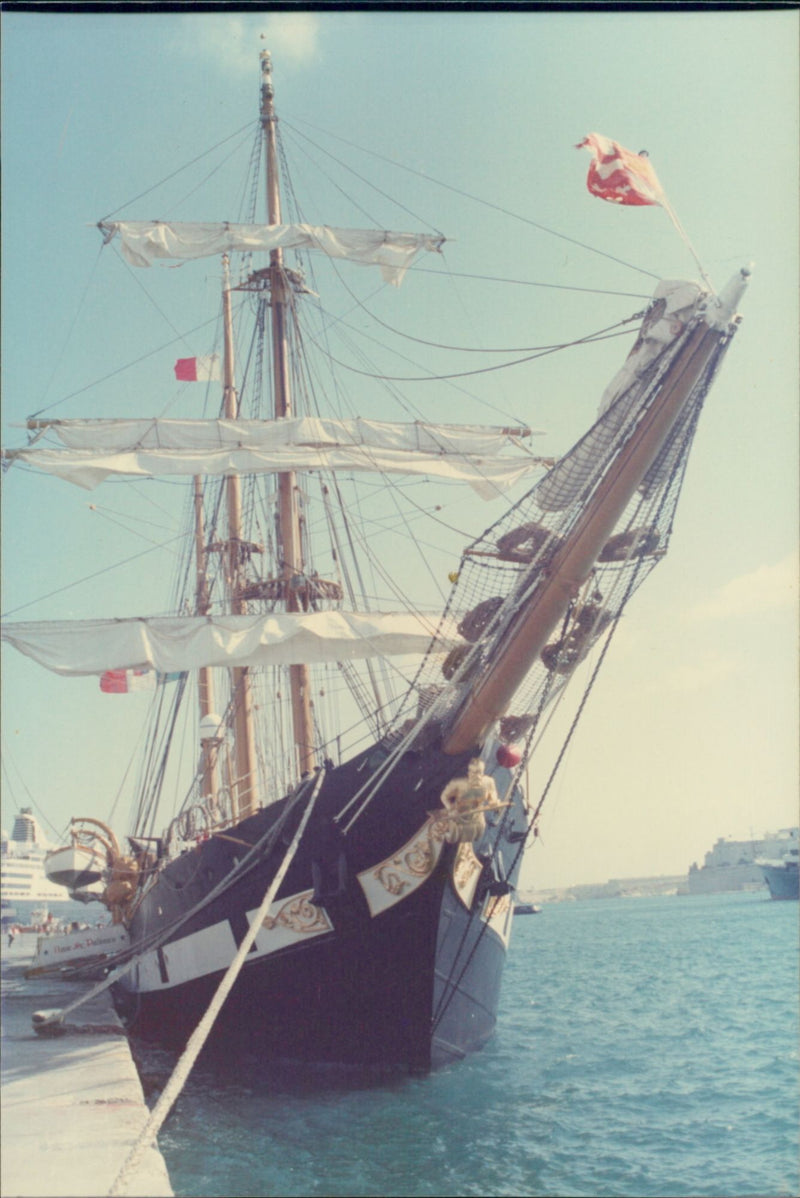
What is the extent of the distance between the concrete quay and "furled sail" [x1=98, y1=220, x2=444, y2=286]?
12.1 m

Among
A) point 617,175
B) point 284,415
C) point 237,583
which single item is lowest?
point 237,583

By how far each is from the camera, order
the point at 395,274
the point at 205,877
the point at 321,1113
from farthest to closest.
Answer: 1. the point at 395,274
2. the point at 205,877
3. the point at 321,1113

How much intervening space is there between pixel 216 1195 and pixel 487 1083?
4.36 meters

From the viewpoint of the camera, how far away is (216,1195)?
21.3 ft

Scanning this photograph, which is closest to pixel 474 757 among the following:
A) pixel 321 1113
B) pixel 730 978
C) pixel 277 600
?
pixel 321 1113

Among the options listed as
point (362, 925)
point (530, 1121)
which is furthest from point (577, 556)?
point (530, 1121)

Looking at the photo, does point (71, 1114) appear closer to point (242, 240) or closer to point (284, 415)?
point (284, 415)

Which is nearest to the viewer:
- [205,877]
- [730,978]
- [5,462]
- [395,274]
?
[205,877]

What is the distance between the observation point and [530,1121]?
8.56 m

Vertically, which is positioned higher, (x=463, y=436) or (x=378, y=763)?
(x=463, y=436)

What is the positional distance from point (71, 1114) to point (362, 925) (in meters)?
3.75

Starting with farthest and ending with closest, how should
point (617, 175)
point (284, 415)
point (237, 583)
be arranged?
point (237, 583), point (284, 415), point (617, 175)

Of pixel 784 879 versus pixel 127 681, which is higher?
pixel 127 681

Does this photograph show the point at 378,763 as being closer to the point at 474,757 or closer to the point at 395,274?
the point at 474,757
